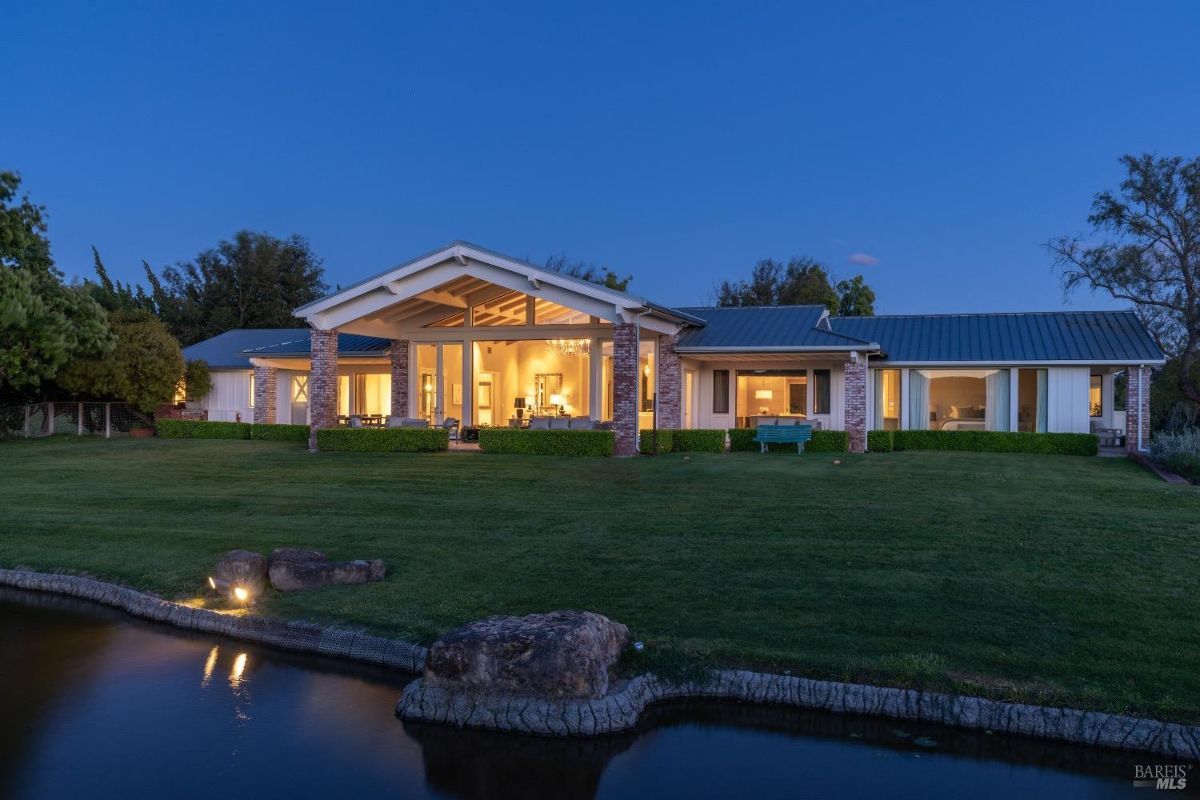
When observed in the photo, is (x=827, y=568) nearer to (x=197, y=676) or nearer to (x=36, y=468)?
(x=197, y=676)

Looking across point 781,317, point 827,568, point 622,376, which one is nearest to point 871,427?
point 781,317

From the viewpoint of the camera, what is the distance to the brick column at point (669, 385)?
22.0 metres

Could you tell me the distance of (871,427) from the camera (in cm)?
2484

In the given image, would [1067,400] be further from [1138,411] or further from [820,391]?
[820,391]

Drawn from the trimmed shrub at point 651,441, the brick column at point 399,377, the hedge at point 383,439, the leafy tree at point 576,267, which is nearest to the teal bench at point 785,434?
the trimmed shrub at point 651,441

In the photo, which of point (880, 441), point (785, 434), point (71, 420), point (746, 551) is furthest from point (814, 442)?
point (71, 420)

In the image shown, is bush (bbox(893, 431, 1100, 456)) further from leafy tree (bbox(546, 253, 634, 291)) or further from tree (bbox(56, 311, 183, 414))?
leafy tree (bbox(546, 253, 634, 291))

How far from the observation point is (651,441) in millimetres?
19812

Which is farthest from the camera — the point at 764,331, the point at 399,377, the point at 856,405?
the point at 399,377

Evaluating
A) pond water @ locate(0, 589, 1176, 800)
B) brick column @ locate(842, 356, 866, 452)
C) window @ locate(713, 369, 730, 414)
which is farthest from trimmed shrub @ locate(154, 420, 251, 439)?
pond water @ locate(0, 589, 1176, 800)

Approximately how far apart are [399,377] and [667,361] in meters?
7.40

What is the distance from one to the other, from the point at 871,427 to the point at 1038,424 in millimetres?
4229

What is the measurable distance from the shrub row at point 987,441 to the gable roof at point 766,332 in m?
2.44

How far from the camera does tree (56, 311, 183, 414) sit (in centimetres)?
2445
